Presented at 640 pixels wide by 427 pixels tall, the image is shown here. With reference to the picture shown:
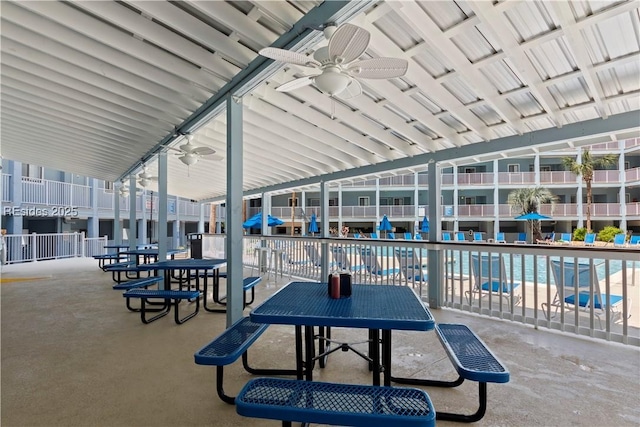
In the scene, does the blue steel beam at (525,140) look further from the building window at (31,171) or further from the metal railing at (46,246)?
the building window at (31,171)

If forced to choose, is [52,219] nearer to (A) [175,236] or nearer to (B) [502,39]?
(A) [175,236]

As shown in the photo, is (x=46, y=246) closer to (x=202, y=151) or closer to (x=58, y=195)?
(x=58, y=195)

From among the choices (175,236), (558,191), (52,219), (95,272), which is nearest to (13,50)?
(95,272)

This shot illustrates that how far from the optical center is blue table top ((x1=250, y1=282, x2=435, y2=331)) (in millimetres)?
1902

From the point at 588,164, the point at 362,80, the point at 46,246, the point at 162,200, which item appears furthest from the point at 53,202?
the point at 588,164

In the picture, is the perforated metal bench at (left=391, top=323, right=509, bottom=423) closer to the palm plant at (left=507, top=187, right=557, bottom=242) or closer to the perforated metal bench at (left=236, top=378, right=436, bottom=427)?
the perforated metal bench at (left=236, top=378, right=436, bottom=427)

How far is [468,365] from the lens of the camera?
2.00 metres

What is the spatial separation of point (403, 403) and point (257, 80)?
303 centimetres

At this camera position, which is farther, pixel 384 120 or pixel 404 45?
pixel 384 120

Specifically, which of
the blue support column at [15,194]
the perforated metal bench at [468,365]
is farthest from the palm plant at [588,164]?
the blue support column at [15,194]

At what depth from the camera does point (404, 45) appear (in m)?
3.14

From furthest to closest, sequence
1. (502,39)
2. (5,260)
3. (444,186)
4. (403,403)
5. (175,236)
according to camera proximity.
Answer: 1. (444,186)
2. (175,236)
3. (5,260)
4. (502,39)
5. (403,403)

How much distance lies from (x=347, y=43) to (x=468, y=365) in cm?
220

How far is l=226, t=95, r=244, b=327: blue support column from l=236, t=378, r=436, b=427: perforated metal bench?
1.92 m
